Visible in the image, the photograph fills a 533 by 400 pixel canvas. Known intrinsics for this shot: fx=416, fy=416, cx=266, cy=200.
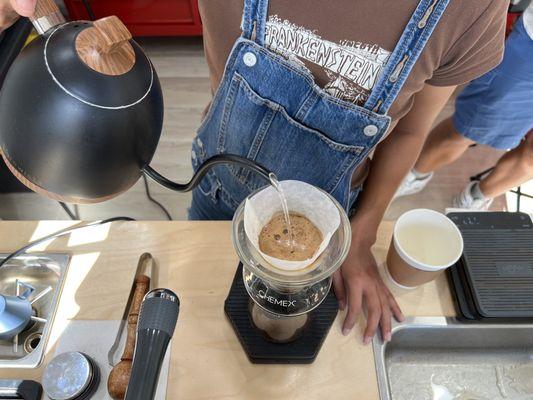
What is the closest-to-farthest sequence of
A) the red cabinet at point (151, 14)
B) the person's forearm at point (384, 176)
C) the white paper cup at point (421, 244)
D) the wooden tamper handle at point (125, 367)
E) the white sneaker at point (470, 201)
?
the wooden tamper handle at point (125, 367), the white paper cup at point (421, 244), the person's forearm at point (384, 176), the white sneaker at point (470, 201), the red cabinet at point (151, 14)

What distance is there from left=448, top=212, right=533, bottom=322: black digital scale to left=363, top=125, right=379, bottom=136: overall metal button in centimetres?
32

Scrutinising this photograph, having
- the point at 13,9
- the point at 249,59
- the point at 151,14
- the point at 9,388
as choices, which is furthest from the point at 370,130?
the point at 151,14

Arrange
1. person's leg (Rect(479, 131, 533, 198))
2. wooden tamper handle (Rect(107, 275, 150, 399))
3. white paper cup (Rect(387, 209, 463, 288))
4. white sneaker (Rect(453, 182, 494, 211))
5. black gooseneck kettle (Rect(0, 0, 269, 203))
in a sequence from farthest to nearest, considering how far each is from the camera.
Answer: white sneaker (Rect(453, 182, 494, 211)) → person's leg (Rect(479, 131, 533, 198)) → white paper cup (Rect(387, 209, 463, 288)) → wooden tamper handle (Rect(107, 275, 150, 399)) → black gooseneck kettle (Rect(0, 0, 269, 203))

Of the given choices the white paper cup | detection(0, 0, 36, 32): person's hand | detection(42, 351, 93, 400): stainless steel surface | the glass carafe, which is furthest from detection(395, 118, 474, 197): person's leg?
detection(0, 0, 36, 32): person's hand

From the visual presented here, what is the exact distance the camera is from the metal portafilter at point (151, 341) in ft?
1.69

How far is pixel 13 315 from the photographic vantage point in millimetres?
763

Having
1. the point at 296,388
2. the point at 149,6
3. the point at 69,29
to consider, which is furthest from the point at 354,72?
the point at 149,6

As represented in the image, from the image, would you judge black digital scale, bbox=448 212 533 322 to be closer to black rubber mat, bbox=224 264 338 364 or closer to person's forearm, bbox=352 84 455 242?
person's forearm, bbox=352 84 455 242

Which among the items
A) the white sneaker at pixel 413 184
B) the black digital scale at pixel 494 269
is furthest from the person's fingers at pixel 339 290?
the white sneaker at pixel 413 184

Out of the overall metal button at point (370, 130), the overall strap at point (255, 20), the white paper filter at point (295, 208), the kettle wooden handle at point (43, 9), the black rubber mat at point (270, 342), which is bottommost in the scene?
the black rubber mat at point (270, 342)

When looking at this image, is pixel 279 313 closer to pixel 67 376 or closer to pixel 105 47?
pixel 67 376

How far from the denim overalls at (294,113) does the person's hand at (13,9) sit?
32 centimetres

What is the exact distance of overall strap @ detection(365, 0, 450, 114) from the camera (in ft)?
2.07

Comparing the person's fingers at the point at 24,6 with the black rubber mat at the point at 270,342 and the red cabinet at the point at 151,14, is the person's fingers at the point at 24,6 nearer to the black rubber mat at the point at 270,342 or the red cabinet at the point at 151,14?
the black rubber mat at the point at 270,342
